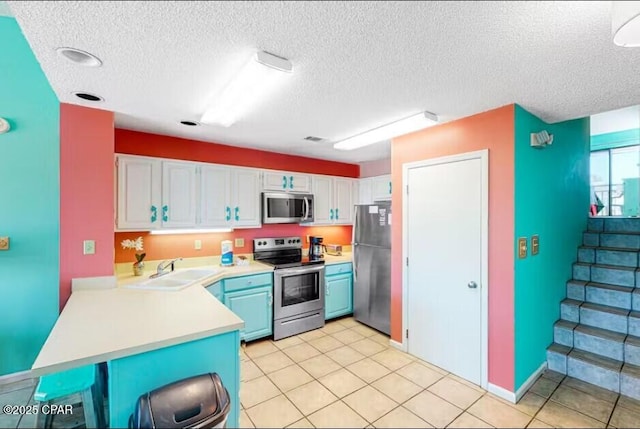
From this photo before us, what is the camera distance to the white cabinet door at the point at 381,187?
4262mm

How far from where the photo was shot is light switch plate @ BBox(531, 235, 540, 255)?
2.52 metres

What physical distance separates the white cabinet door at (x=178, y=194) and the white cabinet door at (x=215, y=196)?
0.32 ft

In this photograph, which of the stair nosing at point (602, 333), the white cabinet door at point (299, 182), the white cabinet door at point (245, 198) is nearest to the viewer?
the stair nosing at point (602, 333)

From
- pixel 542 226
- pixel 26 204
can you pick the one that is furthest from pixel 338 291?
pixel 26 204

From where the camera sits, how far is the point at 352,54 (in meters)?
1.59

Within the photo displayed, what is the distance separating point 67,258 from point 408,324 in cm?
313

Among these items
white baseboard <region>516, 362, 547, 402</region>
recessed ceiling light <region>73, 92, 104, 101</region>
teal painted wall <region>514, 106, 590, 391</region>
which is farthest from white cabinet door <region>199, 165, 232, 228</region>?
white baseboard <region>516, 362, 547, 402</region>

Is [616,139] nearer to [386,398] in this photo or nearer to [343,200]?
→ [343,200]

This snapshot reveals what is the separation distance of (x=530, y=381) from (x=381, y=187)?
280cm

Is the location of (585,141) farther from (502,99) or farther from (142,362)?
(142,362)

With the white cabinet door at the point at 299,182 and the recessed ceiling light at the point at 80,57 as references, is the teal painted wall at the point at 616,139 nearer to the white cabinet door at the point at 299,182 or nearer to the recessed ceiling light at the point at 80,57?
the white cabinet door at the point at 299,182

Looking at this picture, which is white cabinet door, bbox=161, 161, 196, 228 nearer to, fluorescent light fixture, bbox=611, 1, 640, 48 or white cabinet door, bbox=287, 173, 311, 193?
white cabinet door, bbox=287, 173, 311, 193

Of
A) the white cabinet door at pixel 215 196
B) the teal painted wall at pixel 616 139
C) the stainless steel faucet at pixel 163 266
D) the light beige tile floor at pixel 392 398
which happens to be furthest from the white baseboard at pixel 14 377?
the teal painted wall at pixel 616 139

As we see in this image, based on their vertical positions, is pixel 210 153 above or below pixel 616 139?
below
